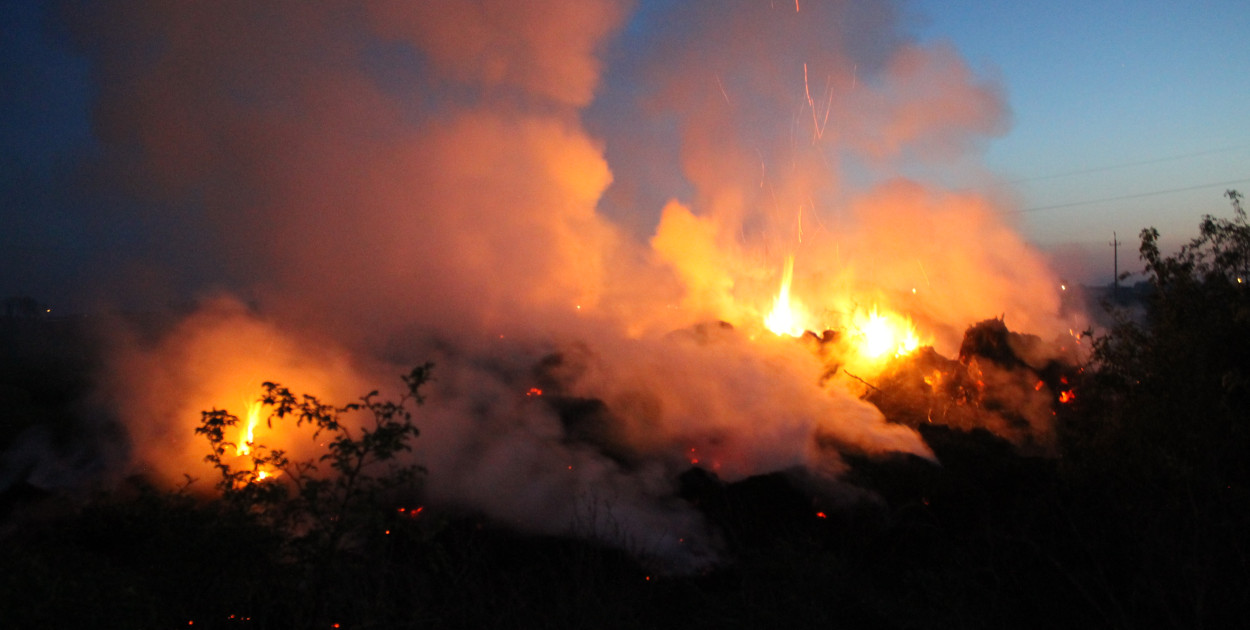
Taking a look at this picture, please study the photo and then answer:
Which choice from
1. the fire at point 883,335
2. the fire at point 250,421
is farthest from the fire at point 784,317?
the fire at point 250,421

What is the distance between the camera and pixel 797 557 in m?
6.55

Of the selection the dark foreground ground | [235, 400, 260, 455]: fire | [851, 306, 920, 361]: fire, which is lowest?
the dark foreground ground

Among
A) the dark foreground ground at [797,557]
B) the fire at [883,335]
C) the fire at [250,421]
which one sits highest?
the fire at [883,335]

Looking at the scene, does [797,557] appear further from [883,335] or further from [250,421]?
[883,335]

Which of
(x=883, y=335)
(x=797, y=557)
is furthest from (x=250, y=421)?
(x=883, y=335)

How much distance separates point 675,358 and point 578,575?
7.98 m

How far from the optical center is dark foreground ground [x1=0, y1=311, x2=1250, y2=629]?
12.4 ft

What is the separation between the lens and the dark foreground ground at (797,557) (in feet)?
12.4

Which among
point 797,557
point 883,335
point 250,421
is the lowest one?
point 797,557

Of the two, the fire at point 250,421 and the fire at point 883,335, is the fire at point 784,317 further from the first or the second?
the fire at point 250,421

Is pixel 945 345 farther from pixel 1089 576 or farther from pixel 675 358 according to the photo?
pixel 1089 576

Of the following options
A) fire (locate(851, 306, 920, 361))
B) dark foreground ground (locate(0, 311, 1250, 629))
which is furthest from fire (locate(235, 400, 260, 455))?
fire (locate(851, 306, 920, 361))

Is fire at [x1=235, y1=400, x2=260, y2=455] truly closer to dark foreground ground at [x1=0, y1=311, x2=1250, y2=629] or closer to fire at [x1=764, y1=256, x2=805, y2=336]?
dark foreground ground at [x1=0, y1=311, x2=1250, y2=629]

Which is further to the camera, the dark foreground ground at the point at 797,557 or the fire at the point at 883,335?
the fire at the point at 883,335
